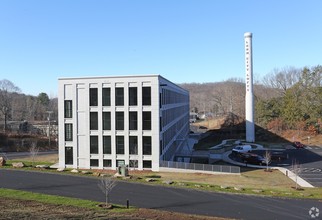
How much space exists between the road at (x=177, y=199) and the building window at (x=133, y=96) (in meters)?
13.2

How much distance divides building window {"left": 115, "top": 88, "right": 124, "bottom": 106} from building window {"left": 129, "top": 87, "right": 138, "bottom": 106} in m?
1.10

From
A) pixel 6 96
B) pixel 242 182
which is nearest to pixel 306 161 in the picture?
pixel 242 182

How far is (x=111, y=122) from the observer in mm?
42312

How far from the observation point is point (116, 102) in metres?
42.2

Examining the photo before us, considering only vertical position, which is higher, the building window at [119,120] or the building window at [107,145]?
the building window at [119,120]

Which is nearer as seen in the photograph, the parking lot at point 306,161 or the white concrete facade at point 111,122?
the parking lot at point 306,161

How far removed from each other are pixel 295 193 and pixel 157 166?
57.0 feet

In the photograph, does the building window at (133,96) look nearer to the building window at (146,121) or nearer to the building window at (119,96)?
the building window at (119,96)

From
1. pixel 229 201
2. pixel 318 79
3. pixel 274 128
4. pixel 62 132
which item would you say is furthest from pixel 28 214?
pixel 318 79

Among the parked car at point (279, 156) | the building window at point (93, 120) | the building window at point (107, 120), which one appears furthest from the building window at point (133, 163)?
the parked car at point (279, 156)

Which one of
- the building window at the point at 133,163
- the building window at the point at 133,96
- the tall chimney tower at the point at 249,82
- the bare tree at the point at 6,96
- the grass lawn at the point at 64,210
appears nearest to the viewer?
the grass lawn at the point at 64,210

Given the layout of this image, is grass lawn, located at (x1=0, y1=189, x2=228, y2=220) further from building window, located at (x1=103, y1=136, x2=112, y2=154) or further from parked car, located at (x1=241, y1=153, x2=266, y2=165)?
parked car, located at (x1=241, y1=153, x2=266, y2=165)

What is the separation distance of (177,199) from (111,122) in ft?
65.9

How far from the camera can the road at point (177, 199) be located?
70.8 feet
